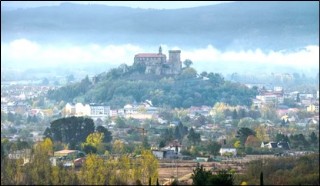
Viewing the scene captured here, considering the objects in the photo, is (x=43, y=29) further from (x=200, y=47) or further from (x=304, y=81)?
(x=304, y=81)

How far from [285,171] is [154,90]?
41925 millimetres

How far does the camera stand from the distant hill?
121938 mm

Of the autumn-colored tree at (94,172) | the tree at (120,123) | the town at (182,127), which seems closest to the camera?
the autumn-colored tree at (94,172)

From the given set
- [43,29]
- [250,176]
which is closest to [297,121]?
[250,176]

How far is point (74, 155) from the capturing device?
35.2 metres

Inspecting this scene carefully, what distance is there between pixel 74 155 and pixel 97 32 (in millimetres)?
91021

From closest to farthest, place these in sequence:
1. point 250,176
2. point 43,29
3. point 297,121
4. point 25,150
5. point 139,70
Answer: point 250,176, point 25,150, point 297,121, point 139,70, point 43,29

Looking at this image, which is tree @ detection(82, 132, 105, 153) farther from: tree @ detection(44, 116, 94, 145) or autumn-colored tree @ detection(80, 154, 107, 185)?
autumn-colored tree @ detection(80, 154, 107, 185)

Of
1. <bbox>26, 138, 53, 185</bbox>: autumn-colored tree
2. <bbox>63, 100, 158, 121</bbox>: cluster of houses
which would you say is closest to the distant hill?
<bbox>63, 100, 158, 121</bbox>: cluster of houses

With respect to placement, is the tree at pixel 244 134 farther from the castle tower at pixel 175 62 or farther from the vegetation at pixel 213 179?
the castle tower at pixel 175 62

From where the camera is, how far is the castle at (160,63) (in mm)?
72250

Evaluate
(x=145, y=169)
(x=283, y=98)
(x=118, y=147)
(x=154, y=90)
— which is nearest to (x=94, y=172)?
(x=145, y=169)

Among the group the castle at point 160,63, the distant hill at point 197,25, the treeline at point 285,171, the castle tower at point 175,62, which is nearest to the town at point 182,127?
the treeline at point 285,171

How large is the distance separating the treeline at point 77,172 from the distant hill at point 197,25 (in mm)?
90905
